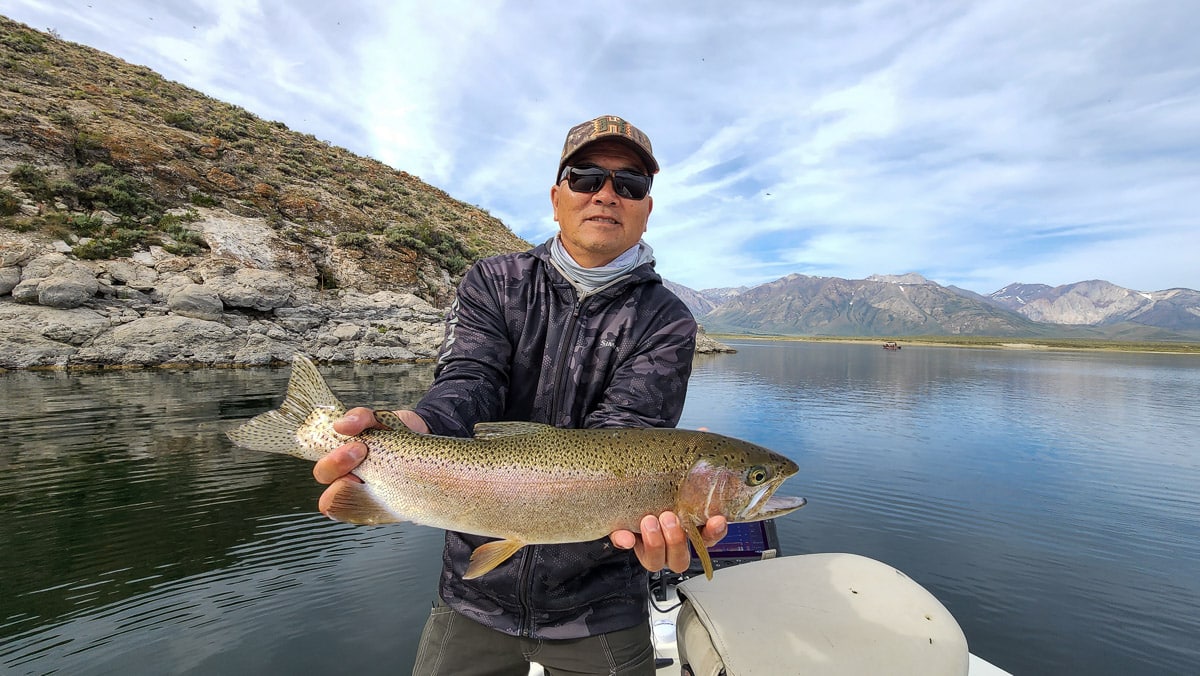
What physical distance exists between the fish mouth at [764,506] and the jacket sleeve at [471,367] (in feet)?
5.24

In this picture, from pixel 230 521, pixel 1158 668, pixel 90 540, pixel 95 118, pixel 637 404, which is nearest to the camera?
pixel 637 404

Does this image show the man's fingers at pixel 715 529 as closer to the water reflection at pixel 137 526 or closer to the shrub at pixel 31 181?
the water reflection at pixel 137 526

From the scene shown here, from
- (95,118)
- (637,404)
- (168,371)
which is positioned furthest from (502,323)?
(95,118)

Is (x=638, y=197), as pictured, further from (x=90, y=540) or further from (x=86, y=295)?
(x=86, y=295)

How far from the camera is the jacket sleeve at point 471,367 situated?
2992mm

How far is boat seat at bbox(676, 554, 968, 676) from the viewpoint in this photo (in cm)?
314

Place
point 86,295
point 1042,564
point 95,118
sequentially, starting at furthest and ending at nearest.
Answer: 1. point 95,118
2. point 86,295
3. point 1042,564

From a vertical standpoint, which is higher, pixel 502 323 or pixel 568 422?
pixel 502 323

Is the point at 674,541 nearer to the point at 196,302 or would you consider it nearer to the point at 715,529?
the point at 715,529

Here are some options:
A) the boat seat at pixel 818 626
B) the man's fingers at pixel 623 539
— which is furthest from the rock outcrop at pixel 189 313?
the boat seat at pixel 818 626

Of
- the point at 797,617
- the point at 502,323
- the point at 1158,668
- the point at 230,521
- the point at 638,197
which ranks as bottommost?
the point at 1158,668

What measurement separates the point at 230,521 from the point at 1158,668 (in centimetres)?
1507

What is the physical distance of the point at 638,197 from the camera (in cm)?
341

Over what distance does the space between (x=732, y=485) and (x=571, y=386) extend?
1101 mm
